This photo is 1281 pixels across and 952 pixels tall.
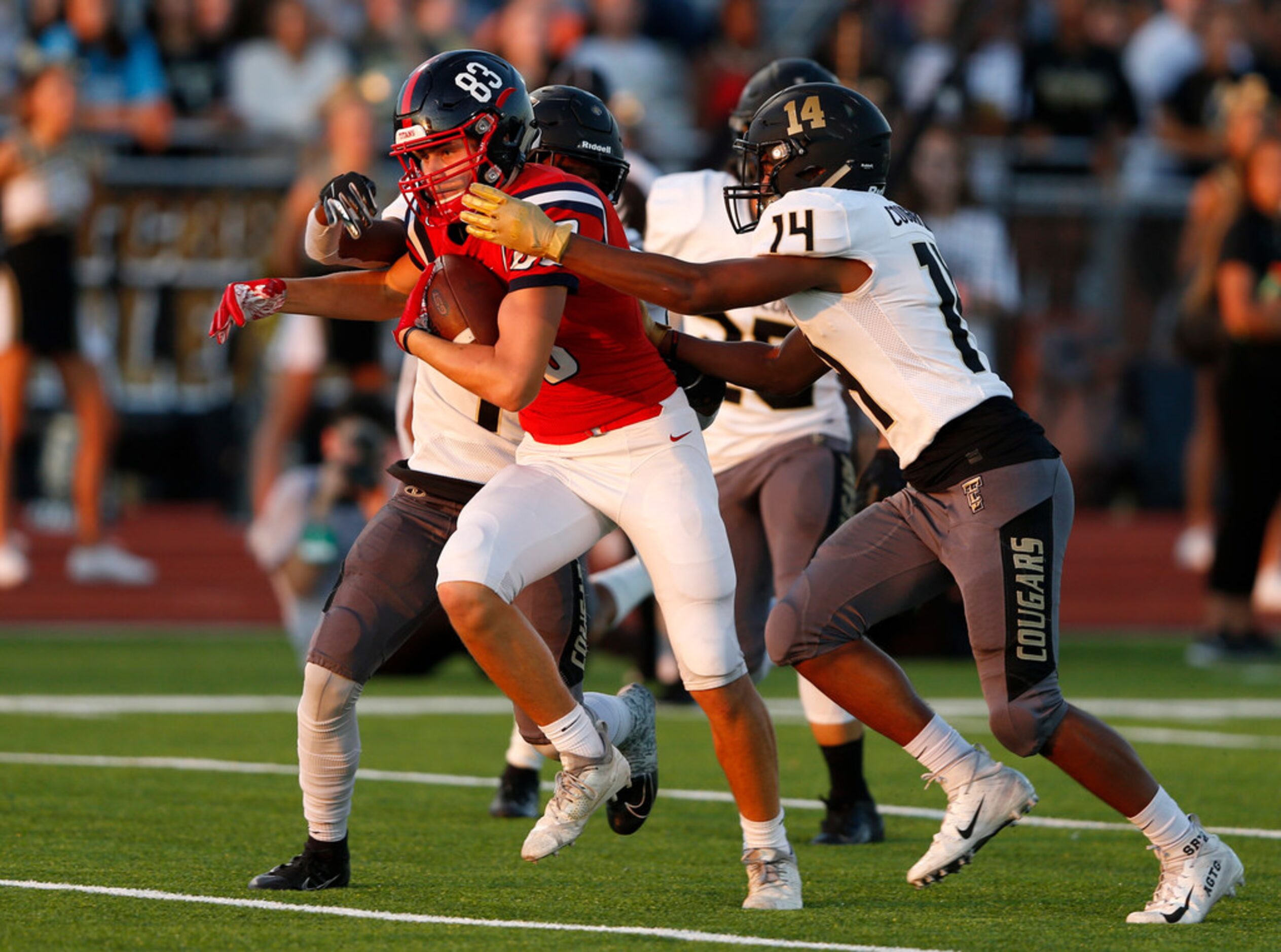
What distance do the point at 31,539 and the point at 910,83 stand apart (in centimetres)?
664

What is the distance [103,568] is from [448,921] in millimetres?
7542

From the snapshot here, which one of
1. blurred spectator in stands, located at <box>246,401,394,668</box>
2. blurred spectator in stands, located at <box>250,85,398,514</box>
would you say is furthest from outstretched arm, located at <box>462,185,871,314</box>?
blurred spectator in stands, located at <box>250,85,398,514</box>

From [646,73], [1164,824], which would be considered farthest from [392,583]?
[646,73]

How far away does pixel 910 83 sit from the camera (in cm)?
1475

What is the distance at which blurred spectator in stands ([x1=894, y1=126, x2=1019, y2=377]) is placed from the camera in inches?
438

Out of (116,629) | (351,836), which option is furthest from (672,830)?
(116,629)

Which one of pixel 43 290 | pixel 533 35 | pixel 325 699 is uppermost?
pixel 533 35

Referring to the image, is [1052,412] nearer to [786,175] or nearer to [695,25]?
[695,25]

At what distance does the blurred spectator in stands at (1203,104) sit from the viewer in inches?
616

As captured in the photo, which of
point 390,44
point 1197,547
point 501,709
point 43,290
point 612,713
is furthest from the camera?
point 390,44

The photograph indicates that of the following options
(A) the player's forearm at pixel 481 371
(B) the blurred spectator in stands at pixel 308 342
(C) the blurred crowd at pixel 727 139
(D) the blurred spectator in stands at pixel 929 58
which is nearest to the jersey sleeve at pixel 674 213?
(A) the player's forearm at pixel 481 371

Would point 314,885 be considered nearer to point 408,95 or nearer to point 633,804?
point 633,804

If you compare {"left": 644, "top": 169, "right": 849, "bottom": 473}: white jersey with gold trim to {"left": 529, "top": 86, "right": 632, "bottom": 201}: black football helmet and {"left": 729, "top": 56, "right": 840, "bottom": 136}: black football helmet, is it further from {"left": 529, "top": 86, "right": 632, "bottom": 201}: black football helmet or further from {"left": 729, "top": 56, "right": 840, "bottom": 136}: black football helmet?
{"left": 529, "top": 86, "right": 632, "bottom": 201}: black football helmet

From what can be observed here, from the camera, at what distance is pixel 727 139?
11.8 meters
